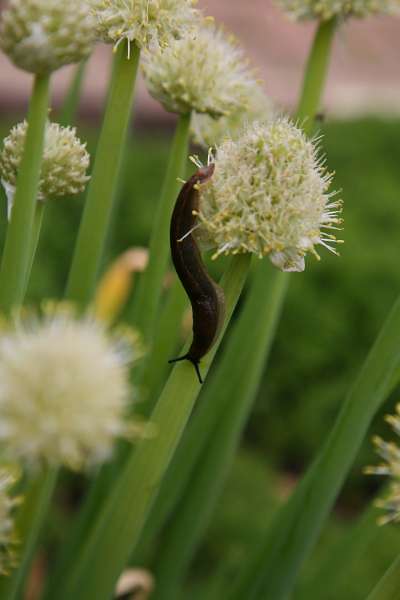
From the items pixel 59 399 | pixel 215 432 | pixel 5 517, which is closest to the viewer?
pixel 59 399

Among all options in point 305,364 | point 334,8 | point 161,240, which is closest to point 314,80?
point 334,8

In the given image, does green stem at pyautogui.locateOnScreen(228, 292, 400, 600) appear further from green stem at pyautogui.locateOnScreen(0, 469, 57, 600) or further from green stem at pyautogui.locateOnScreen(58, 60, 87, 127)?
green stem at pyautogui.locateOnScreen(58, 60, 87, 127)

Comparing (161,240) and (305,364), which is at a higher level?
(161,240)

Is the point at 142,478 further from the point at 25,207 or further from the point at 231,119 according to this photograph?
the point at 231,119

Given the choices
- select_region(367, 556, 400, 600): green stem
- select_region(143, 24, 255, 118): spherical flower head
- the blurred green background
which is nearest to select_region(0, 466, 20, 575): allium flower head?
select_region(367, 556, 400, 600): green stem

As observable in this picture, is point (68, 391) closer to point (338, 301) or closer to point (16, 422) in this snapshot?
point (16, 422)

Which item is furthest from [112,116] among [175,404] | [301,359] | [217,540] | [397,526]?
[301,359]

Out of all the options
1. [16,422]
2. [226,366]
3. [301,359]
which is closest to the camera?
[16,422]
